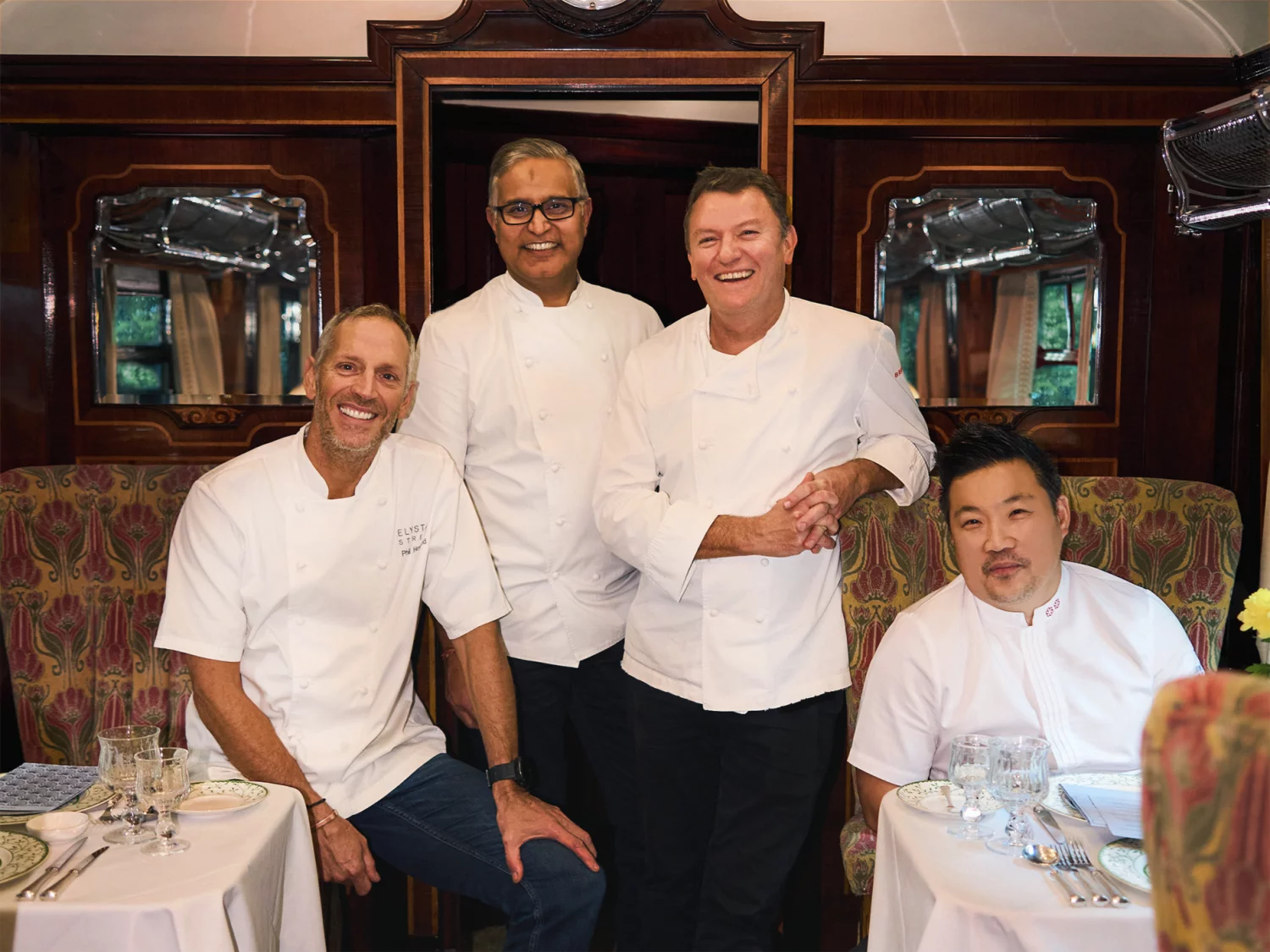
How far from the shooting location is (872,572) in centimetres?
234

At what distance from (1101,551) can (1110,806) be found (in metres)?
0.94

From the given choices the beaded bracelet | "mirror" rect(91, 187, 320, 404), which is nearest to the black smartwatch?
the beaded bracelet

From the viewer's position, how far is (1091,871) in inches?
55.7

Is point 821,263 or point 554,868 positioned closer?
point 554,868

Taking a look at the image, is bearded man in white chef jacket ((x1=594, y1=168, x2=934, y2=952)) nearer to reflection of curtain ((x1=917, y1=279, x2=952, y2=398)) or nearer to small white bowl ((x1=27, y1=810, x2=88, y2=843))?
reflection of curtain ((x1=917, y1=279, x2=952, y2=398))

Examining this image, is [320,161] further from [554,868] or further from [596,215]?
[554,868]

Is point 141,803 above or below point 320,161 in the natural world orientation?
below

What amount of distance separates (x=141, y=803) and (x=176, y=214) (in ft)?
6.54

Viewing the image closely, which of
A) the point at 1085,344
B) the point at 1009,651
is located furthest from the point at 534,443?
the point at 1085,344

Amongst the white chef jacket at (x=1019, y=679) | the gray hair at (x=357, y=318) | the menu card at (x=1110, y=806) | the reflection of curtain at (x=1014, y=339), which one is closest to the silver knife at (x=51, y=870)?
the gray hair at (x=357, y=318)

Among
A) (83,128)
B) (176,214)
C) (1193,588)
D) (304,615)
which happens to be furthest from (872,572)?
(83,128)

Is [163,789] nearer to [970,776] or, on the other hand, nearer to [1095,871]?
[970,776]

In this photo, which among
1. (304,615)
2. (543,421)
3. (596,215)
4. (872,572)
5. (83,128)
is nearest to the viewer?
(304,615)

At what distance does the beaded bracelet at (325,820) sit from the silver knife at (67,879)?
0.56m
